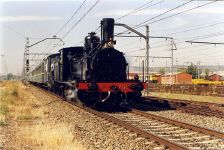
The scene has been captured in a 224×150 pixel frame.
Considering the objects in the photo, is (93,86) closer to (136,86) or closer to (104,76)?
(104,76)

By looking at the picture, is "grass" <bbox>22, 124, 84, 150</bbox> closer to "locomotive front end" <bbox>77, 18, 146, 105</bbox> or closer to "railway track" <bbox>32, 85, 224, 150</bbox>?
"railway track" <bbox>32, 85, 224, 150</bbox>

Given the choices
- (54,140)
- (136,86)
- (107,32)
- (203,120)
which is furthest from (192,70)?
(54,140)

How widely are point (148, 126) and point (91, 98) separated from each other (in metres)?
5.77

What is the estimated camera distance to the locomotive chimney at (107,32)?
61.9 ft

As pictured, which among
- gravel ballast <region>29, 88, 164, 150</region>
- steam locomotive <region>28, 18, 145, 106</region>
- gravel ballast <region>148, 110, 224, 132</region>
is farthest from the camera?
steam locomotive <region>28, 18, 145, 106</region>

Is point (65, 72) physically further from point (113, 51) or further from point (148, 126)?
point (148, 126)

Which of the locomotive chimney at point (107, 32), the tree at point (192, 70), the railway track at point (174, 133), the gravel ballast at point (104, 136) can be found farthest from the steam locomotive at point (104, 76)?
the tree at point (192, 70)

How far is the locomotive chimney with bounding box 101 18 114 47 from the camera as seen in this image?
18.9 m

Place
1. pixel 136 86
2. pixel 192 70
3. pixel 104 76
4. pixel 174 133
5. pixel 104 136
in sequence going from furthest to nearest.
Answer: pixel 192 70 < pixel 104 76 < pixel 136 86 < pixel 174 133 < pixel 104 136

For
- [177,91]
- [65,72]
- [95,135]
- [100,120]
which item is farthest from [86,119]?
[177,91]

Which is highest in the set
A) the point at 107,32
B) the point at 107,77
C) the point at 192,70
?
the point at 107,32

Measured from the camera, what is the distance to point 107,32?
18938mm

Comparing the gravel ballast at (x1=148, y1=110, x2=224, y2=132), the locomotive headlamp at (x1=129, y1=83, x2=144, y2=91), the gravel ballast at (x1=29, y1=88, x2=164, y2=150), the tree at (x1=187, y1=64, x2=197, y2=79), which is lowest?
the gravel ballast at (x1=29, y1=88, x2=164, y2=150)

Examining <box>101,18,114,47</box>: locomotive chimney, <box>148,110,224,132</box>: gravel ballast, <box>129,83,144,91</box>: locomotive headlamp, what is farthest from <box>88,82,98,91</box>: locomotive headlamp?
<box>148,110,224,132</box>: gravel ballast
